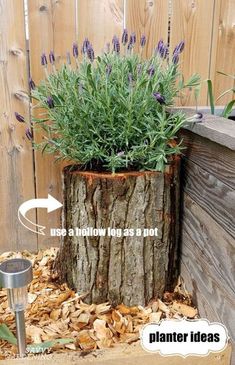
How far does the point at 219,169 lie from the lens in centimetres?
106

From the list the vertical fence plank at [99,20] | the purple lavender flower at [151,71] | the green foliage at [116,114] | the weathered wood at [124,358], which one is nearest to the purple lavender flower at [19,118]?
the green foliage at [116,114]

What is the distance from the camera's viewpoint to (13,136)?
5.01ft

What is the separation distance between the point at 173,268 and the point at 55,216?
55cm

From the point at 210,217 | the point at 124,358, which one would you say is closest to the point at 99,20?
the point at 210,217

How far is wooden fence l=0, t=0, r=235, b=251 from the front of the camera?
144 cm

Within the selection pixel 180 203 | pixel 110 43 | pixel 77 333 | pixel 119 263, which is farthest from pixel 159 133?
pixel 77 333

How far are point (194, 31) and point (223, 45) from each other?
5.4 inches

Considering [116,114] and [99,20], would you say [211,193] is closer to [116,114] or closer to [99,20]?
[116,114]

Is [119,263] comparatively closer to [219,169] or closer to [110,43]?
[219,169]

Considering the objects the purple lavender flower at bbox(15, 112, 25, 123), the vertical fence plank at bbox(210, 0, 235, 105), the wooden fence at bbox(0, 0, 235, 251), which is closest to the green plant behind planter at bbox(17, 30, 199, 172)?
the purple lavender flower at bbox(15, 112, 25, 123)

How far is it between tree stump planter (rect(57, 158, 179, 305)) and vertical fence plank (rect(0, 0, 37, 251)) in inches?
13.2

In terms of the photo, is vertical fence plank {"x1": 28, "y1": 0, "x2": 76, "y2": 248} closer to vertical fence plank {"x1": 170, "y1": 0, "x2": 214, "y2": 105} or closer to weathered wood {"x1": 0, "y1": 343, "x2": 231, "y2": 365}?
vertical fence plank {"x1": 170, "y1": 0, "x2": 214, "y2": 105}

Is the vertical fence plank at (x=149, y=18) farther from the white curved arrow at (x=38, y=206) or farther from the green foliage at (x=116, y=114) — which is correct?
the white curved arrow at (x=38, y=206)

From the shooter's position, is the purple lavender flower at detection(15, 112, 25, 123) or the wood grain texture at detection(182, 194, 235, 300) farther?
the purple lavender flower at detection(15, 112, 25, 123)
